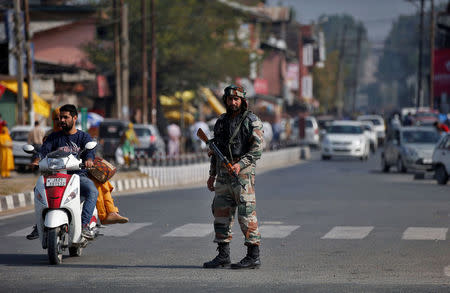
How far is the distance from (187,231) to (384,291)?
633cm

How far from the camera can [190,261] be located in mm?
11914

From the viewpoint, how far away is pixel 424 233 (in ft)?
49.5

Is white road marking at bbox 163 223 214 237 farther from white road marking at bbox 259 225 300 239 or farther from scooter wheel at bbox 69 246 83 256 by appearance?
scooter wheel at bbox 69 246 83 256

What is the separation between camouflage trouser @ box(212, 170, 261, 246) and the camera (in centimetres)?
1102

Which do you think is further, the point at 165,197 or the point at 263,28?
the point at 263,28

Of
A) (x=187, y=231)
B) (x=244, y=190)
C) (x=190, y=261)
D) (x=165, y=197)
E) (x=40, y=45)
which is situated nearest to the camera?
(x=244, y=190)

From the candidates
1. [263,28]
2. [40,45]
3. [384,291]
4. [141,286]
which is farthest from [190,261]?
[263,28]

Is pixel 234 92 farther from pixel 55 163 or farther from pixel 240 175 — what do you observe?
pixel 55 163

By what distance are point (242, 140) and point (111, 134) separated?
2850 cm

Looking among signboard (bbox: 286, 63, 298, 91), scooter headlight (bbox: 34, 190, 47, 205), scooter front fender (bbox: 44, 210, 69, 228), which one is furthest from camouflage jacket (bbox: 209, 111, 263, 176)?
signboard (bbox: 286, 63, 298, 91)

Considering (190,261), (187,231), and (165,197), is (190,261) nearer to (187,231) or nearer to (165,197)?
(187,231)

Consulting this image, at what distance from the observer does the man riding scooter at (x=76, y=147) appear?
12.0 metres

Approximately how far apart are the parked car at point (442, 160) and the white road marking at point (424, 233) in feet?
42.1

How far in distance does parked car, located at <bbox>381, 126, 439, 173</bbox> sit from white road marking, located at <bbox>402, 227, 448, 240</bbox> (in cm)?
1915
